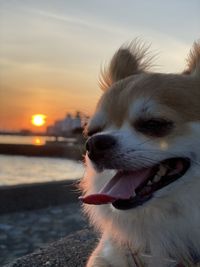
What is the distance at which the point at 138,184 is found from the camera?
102 inches

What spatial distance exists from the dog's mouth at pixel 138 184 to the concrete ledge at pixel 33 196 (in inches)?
145

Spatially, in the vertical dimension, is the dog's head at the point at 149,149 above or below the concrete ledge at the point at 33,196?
above

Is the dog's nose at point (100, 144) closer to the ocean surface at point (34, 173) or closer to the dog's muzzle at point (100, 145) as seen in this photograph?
the dog's muzzle at point (100, 145)

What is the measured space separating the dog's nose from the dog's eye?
0.58 ft

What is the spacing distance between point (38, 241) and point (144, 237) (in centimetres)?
253

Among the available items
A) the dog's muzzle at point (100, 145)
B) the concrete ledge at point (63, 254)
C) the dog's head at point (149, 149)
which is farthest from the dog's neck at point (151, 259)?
the concrete ledge at point (63, 254)

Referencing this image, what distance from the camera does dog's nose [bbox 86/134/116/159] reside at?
8.55 ft

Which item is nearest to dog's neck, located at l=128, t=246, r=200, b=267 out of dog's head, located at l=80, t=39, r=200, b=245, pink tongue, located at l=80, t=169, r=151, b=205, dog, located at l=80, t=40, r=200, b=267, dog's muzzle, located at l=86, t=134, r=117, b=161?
dog, located at l=80, t=40, r=200, b=267

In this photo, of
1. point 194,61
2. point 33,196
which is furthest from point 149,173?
point 33,196

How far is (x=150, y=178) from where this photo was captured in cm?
264

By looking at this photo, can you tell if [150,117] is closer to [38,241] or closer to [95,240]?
[95,240]

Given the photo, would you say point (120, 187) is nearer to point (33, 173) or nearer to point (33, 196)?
point (33, 196)

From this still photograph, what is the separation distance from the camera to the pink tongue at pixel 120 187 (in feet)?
8.39

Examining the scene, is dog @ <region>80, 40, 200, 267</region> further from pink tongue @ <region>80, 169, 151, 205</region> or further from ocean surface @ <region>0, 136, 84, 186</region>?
ocean surface @ <region>0, 136, 84, 186</region>
